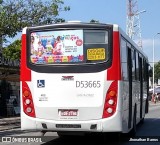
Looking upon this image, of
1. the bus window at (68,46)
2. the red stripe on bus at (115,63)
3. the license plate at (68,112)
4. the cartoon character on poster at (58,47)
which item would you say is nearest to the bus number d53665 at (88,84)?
the red stripe on bus at (115,63)

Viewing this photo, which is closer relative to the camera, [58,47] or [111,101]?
[111,101]

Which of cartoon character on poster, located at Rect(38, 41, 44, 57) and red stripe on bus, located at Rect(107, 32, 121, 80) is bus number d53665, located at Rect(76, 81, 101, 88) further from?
cartoon character on poster, located at Rect(38, 41, 44, 57)

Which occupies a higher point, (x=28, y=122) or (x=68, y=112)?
(x=68, y=112)

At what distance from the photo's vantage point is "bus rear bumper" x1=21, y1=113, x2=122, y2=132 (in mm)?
10992

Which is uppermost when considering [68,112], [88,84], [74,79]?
[74,79]

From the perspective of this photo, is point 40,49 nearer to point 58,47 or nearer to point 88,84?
point 58,47

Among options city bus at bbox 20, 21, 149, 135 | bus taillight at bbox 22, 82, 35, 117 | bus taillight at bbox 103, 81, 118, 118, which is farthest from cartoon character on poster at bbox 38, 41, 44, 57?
bus taillight at bbox 103, 81, 118, 118

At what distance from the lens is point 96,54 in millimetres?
11367

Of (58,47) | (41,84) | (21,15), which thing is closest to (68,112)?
(41,84)

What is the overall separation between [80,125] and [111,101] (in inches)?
38.0

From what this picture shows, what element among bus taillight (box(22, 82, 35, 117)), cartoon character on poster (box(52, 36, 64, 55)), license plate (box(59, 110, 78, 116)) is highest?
cartoon character on poster (box(52, 36, 64, 55))

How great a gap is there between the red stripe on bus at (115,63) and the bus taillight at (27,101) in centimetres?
209

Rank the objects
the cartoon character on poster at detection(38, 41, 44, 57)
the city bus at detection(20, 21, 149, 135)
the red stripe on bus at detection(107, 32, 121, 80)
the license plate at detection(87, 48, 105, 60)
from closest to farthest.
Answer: the city bus at detection(20, 21, 149, 135) → the red stripe on bus at detection(107, 32, 121, 80) → the license plate at detection(87, 48, 105, 60) → the cartoon character on poster at detection(38, 41, 44, 57)

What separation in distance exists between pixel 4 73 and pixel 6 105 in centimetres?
223
